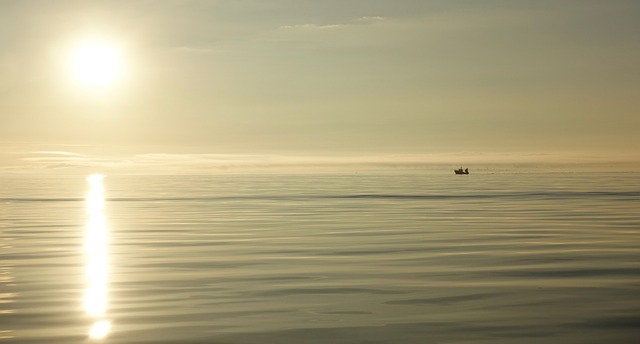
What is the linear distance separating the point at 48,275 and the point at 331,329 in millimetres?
12004

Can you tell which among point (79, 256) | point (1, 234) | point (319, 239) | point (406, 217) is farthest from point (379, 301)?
point (406, 217)

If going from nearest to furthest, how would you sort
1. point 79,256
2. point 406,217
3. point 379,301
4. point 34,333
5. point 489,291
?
1. point 34,333
2. point 379,301
3. point 489,291
4. point 79,256
5. point 406,217

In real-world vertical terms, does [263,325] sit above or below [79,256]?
below

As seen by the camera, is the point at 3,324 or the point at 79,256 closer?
the point at 3,324

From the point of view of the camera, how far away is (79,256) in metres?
30.4

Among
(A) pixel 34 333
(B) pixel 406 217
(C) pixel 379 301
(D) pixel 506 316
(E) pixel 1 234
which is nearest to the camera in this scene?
(A) pixel 34 333

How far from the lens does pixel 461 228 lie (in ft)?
141

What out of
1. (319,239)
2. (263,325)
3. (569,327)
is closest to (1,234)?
(319,239)

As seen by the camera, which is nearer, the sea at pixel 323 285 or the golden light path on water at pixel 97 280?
the sea at pixel 323 285

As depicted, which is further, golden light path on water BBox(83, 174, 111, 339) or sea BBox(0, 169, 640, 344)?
golden light path on water BBox(83, 174, 111, 339)

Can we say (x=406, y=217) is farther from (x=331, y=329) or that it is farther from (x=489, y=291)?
(x=331, y=329)

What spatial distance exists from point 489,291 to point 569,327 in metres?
4.64

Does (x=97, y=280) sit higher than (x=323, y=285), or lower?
higher

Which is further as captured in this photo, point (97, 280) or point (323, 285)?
point (97, 280)
